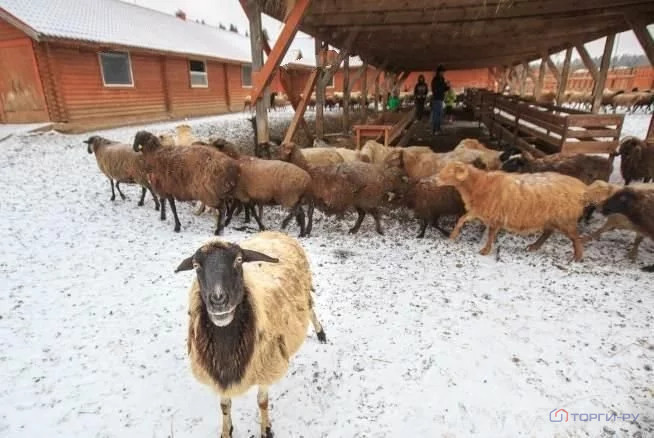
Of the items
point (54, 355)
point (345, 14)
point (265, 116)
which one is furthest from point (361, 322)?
point (345, 14)

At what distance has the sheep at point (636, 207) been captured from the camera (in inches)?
172

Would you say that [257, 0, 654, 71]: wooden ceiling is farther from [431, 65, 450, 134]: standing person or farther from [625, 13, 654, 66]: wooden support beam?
[431, 65, 450, 134]: standing person

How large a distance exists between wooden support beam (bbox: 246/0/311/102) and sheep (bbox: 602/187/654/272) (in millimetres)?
5618

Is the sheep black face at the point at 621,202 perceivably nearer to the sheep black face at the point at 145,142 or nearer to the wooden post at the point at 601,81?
the wooden post at the point at 601,81

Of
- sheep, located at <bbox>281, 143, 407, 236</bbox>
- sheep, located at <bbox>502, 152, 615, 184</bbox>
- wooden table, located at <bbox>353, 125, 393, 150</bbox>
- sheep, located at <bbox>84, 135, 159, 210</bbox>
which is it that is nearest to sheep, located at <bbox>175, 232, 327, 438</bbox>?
sheep, located at <bbox>281, 143, 407, 236</bbox>

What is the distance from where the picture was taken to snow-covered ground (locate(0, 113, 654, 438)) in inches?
102

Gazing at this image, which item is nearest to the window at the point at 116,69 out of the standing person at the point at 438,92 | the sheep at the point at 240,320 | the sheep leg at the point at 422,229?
the standing person at the point at 438,92

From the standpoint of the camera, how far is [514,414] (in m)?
2.57

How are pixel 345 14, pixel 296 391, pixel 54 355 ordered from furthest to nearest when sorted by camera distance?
pixel 345 14 < pixel 54 355 < pixel 296 391

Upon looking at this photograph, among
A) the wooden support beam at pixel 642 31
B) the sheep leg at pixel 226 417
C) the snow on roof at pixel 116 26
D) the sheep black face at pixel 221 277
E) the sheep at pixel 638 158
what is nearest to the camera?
the sheep black face at pixel 221 277

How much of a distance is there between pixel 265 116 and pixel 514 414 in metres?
6.53

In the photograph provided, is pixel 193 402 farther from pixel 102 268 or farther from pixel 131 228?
pixel 131 228

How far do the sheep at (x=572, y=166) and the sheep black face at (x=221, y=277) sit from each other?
6.22 meters

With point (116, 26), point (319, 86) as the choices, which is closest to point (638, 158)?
point (319, 86)
